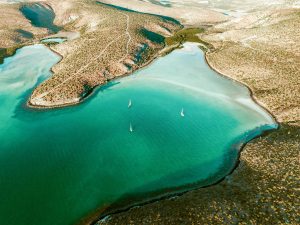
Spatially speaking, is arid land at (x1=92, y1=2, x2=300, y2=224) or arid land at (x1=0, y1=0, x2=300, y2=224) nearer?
arid land at (x1=92, y1=2, x2=300, y2=224)

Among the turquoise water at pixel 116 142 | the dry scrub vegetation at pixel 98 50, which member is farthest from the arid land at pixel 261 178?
the dry scrub vegetation at pixel 98 50

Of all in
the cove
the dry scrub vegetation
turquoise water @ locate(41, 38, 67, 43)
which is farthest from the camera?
the cove

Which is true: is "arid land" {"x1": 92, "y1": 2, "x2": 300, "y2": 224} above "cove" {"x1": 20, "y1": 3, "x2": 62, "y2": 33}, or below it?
above

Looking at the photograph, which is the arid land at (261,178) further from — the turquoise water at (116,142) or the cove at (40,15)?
the cove at (40,15)

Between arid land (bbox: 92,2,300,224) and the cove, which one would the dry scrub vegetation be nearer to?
the cove

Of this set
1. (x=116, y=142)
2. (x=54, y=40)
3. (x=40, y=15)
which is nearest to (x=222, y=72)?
(x=116, y=142)

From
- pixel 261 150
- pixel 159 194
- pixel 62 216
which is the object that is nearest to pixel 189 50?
pixel 261 150

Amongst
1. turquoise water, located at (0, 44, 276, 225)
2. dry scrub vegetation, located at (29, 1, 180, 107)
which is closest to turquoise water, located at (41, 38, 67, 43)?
dry scrub vegetation, located at (29, 1, 180, 107)
